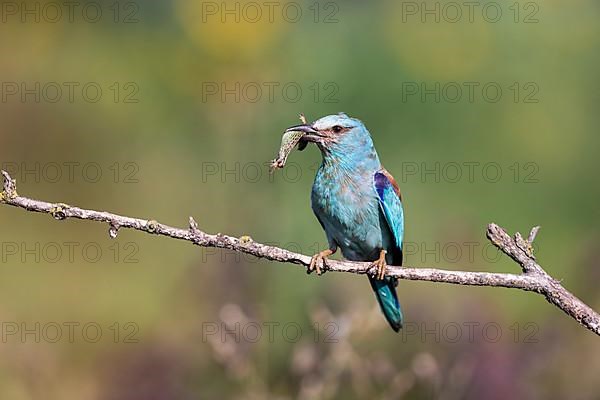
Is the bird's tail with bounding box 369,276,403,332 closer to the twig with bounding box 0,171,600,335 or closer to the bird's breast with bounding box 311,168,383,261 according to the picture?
the bird's breast with bounding box 311,168,383,261

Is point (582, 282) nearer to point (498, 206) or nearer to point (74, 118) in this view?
point (498, 206)

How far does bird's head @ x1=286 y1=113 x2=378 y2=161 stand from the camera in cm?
402

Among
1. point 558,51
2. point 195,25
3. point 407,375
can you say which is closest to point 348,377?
point 407,375

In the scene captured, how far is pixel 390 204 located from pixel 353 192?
16 cm

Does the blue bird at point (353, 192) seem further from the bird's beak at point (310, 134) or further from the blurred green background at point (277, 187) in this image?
the blurred green background at point (277, 187)

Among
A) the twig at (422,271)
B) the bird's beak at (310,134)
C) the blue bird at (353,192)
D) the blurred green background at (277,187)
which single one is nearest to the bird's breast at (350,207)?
the blue bird at (353,192)

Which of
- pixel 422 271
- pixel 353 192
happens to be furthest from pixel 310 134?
pixel 422 271

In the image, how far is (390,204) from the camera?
13.3 ft

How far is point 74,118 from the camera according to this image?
26.4 ft

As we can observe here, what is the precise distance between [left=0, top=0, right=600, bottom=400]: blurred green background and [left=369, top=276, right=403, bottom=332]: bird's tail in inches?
7.8

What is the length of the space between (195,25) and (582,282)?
431 cm

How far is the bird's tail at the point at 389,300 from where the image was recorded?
164 inches

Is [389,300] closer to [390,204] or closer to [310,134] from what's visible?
[390,204]

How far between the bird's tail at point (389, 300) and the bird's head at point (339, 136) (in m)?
0.56
